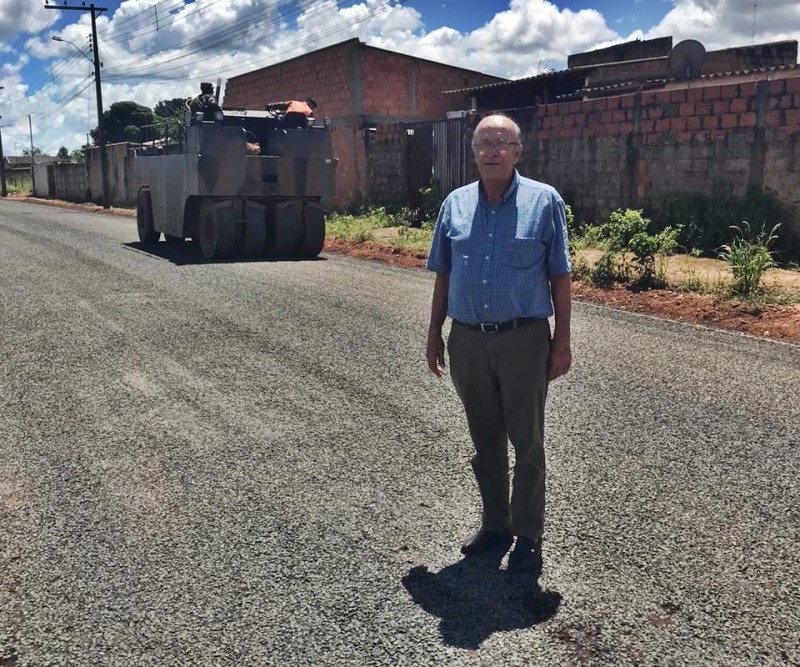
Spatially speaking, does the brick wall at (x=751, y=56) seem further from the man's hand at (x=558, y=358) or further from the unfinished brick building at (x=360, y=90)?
the man's hand at (x=558, y=358)

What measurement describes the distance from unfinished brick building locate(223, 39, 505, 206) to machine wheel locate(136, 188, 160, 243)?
22.6 ft

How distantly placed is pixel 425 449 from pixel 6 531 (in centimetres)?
219

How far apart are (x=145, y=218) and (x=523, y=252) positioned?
47.1 feet

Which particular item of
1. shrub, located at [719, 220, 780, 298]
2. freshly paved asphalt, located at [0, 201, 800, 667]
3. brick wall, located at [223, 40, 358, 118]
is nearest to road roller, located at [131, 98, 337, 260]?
freshly paved asphalt, located at [0, 201, 800, 667]

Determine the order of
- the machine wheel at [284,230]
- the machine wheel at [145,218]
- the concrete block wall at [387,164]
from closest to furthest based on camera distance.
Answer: the machine wheel at [284,230]
the machine wheel at [145,218]
the concrete block wall at [387,164]

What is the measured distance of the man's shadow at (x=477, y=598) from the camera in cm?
283

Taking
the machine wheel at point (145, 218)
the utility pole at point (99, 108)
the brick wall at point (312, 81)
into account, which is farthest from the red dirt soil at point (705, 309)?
the utility pole at point (99, 108)

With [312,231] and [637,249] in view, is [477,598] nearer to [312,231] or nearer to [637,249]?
[637,249]

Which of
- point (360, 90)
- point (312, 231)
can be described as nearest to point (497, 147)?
point (312, 231)

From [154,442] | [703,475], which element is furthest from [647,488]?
[154,442]

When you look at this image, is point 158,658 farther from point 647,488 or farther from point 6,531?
point 647,488

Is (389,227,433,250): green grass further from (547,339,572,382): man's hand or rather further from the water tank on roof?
(547,339,572,382): man's hand

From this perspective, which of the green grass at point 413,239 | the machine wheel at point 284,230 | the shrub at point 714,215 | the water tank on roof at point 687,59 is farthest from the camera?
the water tank on roof at point 687,59

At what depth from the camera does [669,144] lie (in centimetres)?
1270
